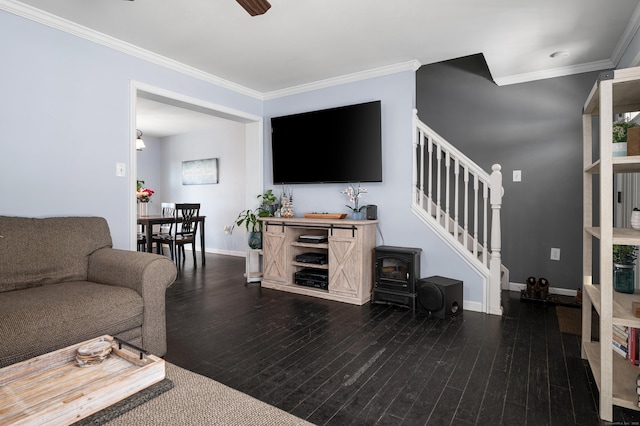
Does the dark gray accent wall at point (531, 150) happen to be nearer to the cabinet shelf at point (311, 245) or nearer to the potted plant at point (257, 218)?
the cabinet shelf at point (311, 245)

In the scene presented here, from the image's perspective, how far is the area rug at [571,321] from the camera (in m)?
2.72

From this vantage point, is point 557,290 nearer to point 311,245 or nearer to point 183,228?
point 311,245

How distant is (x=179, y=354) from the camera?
2.31 meters

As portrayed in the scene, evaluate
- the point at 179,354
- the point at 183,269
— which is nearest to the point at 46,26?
the point at 179,354

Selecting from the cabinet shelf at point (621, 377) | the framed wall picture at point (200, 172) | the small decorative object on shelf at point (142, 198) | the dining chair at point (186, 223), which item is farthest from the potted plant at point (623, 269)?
the framed wall picture at point (200, 172)

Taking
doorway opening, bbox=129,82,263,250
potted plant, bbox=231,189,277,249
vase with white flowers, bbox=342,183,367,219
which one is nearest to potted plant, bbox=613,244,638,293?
vase with white flowers, bbox=342,183,367,219

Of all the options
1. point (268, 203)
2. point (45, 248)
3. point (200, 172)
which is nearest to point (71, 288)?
point (45, 248)

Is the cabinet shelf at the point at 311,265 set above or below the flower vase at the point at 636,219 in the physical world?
below

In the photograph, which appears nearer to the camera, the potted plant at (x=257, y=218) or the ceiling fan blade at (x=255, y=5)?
the ceiling fan blade at (x=255, y=5)

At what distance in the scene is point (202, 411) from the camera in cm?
104

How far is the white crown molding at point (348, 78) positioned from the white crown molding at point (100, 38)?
0.64 metres

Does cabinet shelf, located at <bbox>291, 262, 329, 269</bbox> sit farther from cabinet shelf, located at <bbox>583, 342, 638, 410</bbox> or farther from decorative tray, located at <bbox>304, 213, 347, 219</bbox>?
cabinet shelf, located at <bbox>583, 342, 638, 410</bbox>

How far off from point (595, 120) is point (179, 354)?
4.35m

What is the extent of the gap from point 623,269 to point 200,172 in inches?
264
